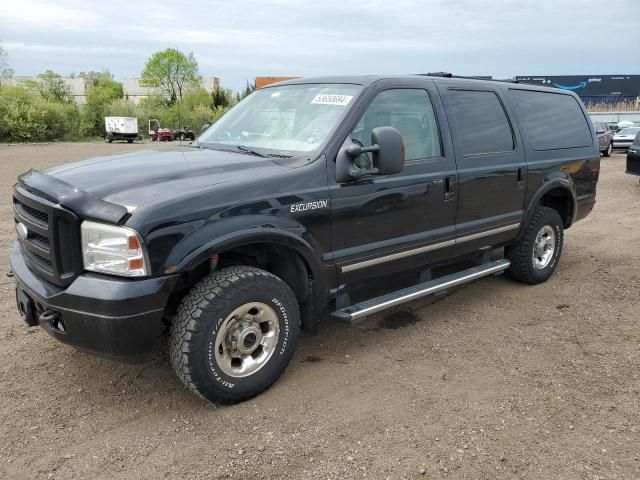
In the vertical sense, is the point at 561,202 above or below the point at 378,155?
below

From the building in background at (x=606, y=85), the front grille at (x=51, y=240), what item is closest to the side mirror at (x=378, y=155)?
the front grille at (x=51, y=240)

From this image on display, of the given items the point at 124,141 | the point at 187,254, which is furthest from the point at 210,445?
the point at 124,141

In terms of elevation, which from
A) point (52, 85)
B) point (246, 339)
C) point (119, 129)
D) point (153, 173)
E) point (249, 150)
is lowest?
point (246, 339)

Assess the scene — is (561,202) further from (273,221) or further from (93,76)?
(93,76)

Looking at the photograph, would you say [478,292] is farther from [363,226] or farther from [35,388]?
[35,388]

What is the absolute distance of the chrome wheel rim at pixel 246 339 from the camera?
3158 mm

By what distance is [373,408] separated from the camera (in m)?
3.27

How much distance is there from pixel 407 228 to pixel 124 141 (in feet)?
166

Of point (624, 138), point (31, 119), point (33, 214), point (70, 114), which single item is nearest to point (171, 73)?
point (70, 114)

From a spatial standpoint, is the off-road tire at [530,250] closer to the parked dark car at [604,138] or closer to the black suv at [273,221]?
the black suv at [273,221]

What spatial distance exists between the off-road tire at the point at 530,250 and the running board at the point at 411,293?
0.28m

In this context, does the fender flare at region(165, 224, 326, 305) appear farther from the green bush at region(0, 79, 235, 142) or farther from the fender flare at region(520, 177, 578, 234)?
the green bush at region(0, 79, 235, 142)

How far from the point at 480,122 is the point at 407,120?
0.92 meters

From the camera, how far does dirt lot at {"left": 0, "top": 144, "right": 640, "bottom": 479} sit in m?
2.76
